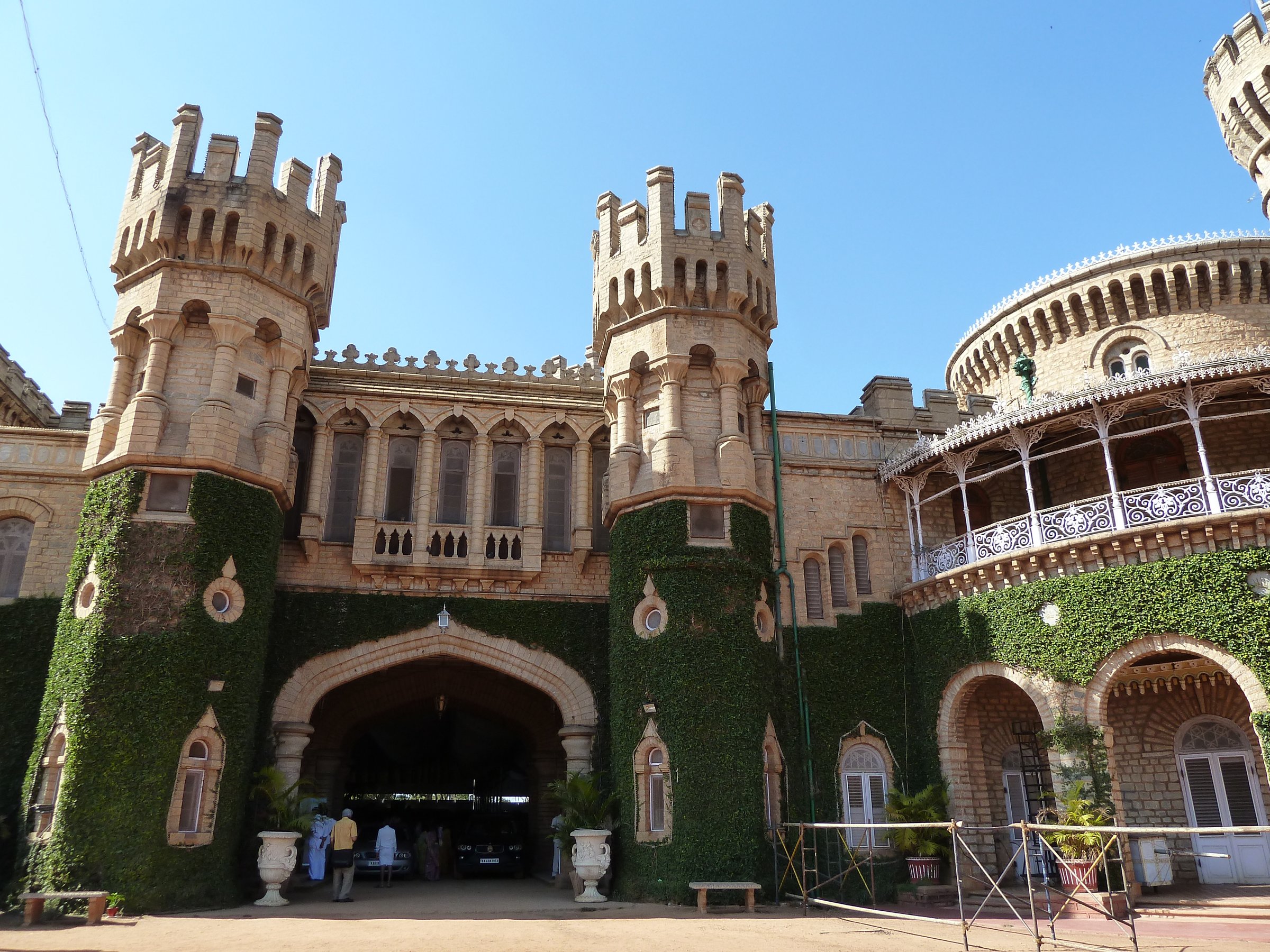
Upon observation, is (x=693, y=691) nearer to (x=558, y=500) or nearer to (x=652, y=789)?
(x=652, y=789)

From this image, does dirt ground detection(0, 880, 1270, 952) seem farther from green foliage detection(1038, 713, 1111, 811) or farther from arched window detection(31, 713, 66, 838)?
green foliage detection(1038, 713, 1111, 811)

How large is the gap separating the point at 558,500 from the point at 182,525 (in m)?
7.52

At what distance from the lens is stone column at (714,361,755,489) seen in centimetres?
1898

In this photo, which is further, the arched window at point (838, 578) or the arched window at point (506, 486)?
the arched window at point (506, 486)

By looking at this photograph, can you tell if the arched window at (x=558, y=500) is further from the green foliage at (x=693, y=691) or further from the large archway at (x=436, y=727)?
the large archway at (x=436, y=727)

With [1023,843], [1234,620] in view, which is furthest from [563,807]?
[1234,620]

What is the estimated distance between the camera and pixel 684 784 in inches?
648

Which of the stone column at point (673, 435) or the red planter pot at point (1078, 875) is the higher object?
the stone column at point (673, 435)

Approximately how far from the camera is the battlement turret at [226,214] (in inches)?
741

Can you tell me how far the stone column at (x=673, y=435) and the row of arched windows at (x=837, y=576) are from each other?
11.8 feet

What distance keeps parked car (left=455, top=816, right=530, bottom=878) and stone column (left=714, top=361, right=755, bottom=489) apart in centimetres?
1005

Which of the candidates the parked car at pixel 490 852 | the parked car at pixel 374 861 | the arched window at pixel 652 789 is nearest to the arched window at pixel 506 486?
the arched window at pixel 652 789

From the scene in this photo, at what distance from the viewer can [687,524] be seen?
60.5 feet

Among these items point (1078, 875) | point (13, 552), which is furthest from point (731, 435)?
point (13, 552)
